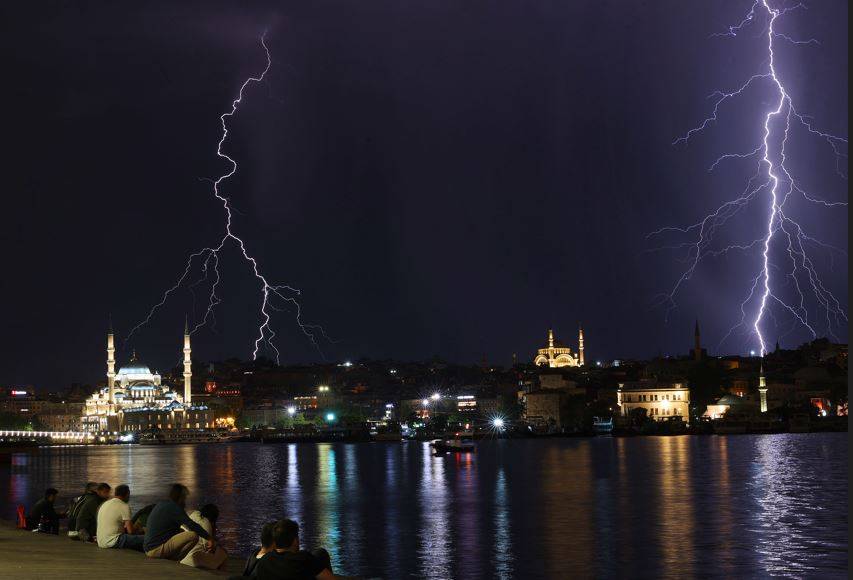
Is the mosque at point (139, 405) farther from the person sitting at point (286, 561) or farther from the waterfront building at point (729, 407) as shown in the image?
the person sitting at point (286, 561)

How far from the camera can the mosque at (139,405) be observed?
574ft

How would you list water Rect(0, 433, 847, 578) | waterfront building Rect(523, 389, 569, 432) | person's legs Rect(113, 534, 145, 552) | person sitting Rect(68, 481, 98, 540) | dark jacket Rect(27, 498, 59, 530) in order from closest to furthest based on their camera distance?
person's legs Rect(113, 534, 145, 552)
person sitting Rect(68, 481, 98, 540)
dark jacket Rect(27, 498, 59, 530)
water Rect(0, 433, 847, 578)
waterfront building Rect(523, 389, 569, 432)

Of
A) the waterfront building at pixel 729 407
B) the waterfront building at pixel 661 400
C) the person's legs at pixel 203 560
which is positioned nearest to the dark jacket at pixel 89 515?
the person's legs at pixel 203 560

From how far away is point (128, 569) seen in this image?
1220cm

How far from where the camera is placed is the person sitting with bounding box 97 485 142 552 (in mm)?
14016

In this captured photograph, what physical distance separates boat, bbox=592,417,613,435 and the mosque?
2395 inches

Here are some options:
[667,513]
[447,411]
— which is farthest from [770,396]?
[667,513]

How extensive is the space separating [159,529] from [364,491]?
98.1 ft

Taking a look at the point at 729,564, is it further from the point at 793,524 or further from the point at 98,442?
the point at 98,442

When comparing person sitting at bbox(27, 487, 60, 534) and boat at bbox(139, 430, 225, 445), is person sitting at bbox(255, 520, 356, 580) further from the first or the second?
boat at bbox(139, 430, 225, 445)

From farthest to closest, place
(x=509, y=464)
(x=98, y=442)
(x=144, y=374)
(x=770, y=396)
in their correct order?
(x=144, y=374) < (x=98, y=442) < (x=770, y=396) < (x=509, y=464)

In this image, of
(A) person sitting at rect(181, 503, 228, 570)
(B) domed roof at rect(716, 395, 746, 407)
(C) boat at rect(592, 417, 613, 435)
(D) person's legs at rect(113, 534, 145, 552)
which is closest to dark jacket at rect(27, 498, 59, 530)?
(D) person's legs at rect(113, 534, 145, 552)

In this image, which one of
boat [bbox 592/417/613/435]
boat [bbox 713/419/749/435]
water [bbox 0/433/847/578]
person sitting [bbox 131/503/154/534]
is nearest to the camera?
person sitting [bbox 131/503/154/534]

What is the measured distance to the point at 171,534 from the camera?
13.2 metres
